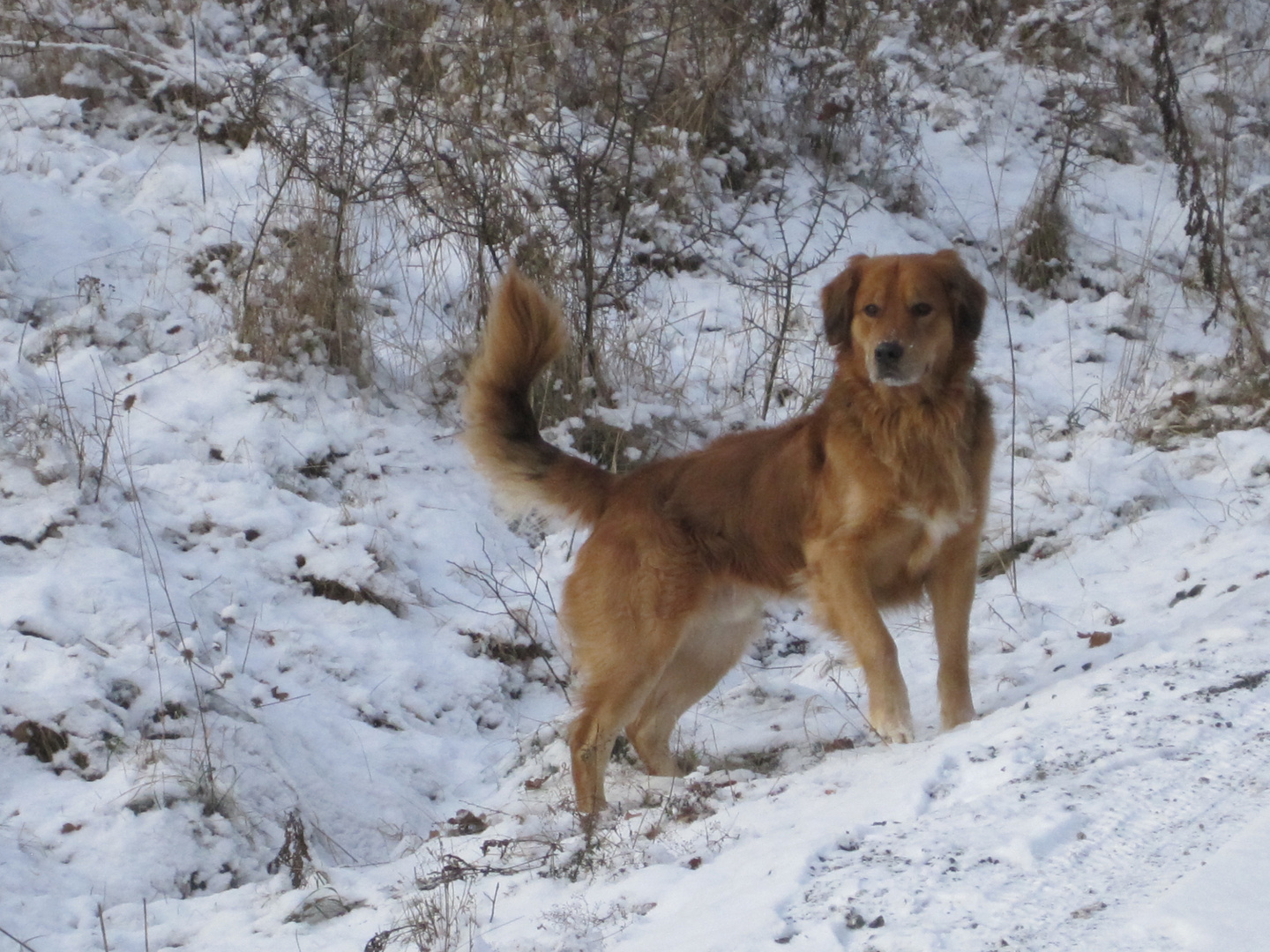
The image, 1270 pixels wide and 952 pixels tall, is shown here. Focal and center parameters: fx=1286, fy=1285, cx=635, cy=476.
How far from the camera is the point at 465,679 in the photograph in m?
5.52

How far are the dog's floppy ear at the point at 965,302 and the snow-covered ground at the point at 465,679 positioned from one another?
3.92 ft

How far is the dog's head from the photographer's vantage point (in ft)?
13.9

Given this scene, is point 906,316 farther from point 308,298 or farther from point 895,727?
point 308,298

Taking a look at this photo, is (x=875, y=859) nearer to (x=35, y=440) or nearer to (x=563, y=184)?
(x=35, y=440)

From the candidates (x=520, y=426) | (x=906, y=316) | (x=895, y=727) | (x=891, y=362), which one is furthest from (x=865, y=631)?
(x=520, y=426)

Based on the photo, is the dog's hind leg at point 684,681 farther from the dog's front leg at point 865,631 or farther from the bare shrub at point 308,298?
the bare shrub at point 308,298

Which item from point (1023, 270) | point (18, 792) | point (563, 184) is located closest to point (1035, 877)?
point (18, 792)

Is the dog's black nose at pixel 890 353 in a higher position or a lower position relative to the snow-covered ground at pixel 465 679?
higher

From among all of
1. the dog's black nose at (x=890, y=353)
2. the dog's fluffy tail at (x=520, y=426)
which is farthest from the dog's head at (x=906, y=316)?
the dog's fluffy tail at (x=520, y=426)

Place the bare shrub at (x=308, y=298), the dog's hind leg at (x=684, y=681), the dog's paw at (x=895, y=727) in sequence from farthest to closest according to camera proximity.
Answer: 1. the bare shrub at (x=308, y=298)
2. the dog's hind leg at (x=684, y=681)
3. the dog's paw at (x=895, y=727)

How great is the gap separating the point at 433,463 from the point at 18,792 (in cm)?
276

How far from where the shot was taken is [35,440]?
5734 mm

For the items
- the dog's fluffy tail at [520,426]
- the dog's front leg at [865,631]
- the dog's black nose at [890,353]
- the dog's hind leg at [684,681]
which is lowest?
the dog's hind leg at [684,681]

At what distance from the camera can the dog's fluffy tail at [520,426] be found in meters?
4.52
